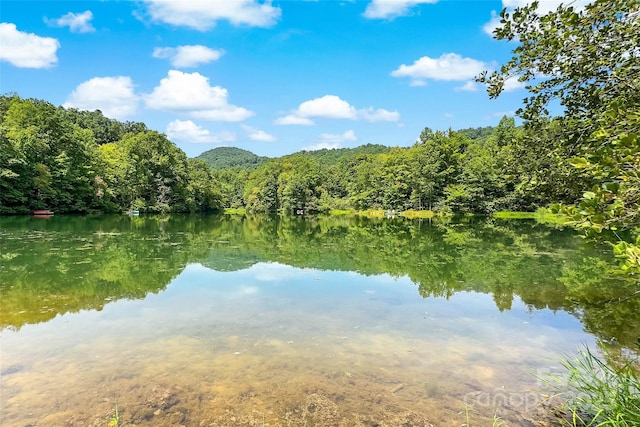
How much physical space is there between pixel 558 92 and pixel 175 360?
6.04 metres

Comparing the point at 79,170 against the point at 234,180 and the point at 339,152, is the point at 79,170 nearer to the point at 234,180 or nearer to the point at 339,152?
the point at 234,180

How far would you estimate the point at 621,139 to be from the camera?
7.80 ft

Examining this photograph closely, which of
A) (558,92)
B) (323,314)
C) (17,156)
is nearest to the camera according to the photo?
(558,92)

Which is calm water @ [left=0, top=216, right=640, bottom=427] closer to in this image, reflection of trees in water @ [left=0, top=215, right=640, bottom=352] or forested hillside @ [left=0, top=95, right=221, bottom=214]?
reflection of trees in water @ [left=0, top=215, right=640, bottom=352]

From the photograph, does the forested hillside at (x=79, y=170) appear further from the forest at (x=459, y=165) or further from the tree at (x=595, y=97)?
the tree at (x=595, y=97)

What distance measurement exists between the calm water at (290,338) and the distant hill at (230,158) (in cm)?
14618

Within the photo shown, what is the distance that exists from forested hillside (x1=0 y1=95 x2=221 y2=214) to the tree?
40.3m

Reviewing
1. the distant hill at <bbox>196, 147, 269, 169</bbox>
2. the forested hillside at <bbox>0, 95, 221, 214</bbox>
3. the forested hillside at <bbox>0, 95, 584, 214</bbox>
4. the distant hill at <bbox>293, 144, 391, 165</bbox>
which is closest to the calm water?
Result: the forested hillside at <bbox>0, 95, 584, 214</bbox>

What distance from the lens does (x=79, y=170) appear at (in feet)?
141

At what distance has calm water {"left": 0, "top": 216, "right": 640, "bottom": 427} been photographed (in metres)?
4.60

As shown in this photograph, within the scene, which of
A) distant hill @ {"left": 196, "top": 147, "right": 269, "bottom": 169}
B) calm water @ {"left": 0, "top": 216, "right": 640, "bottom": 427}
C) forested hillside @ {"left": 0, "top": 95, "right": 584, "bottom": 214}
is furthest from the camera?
distant hill @ {"left": 196, "top": 147, "right": 269, "bottom": 169}

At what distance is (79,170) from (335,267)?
3933 cm

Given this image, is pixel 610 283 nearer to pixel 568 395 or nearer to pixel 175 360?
pixel 568 395

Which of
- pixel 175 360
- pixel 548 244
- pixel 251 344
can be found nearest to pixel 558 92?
pixel 251 344
